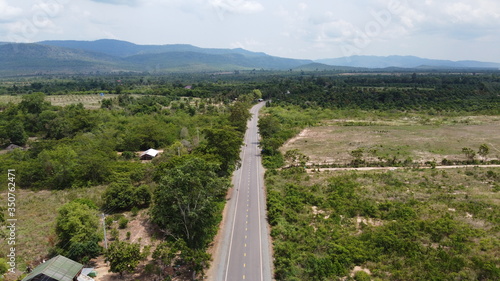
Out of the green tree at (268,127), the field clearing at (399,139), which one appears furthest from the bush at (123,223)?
the green tree at (268,127)

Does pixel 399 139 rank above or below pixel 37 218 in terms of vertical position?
above

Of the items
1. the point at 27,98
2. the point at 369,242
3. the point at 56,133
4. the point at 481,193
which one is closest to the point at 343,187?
the point at 369,242

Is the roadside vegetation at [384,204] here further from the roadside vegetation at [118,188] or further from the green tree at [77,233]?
the green tree at [77,233]

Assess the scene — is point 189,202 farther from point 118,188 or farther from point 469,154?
point 469,154

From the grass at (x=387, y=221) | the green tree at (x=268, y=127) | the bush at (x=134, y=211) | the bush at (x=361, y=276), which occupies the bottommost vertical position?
the bush at (x=134, y=211)

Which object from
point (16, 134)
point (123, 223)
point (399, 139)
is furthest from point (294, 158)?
point (16, 134)

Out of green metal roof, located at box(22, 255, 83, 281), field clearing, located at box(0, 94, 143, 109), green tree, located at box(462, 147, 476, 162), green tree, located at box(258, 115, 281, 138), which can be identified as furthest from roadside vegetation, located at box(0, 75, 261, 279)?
green tree, located at box(462, 147, 476, 162)
